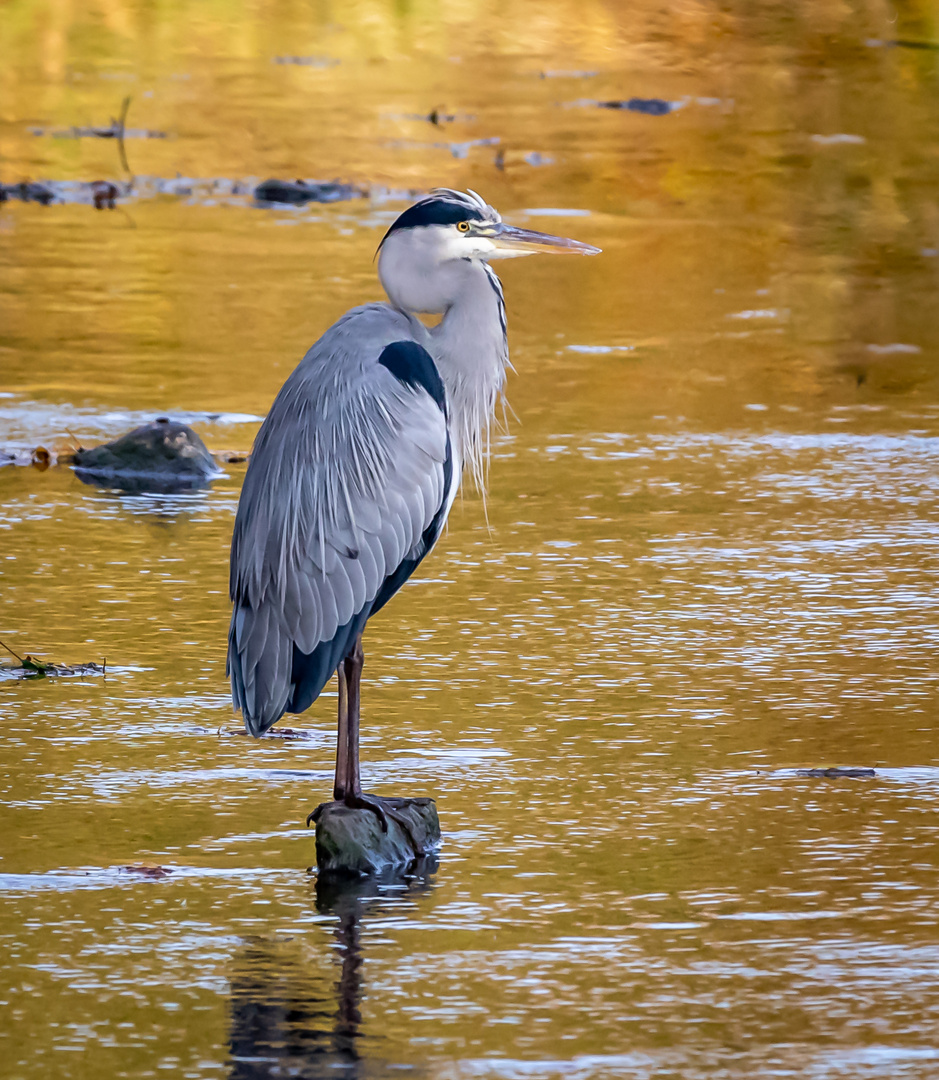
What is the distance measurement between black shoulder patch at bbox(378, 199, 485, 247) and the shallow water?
138 cm

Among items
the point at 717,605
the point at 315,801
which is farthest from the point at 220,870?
the point at 717,605

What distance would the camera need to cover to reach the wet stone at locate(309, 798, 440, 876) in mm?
5062

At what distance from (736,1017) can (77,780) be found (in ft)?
6.82

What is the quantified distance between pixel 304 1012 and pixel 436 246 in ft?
7.51

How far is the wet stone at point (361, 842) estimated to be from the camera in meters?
5.06

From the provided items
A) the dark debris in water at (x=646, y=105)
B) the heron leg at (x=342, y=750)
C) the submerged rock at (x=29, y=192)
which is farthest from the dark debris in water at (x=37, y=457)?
the dark debris in water at (x=646, y=105)

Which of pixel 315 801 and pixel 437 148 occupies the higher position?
pixel 437 148

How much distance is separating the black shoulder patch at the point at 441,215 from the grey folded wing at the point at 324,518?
36 cm

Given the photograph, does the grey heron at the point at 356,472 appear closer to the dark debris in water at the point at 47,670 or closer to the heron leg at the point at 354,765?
the heron leg at the point at 354,765

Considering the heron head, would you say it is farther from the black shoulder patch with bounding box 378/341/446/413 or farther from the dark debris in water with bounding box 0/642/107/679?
the dark debris in water with bounding box 0/642/107/679

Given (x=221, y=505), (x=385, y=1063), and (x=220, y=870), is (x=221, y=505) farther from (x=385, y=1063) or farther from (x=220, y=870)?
(x=385, y=1063)

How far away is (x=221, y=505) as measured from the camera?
28.9ft

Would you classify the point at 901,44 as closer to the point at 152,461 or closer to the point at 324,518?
the point at 152,461

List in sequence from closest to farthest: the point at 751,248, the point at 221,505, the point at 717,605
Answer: the point at 717,605, the point at 221,505, the point at 751,248
